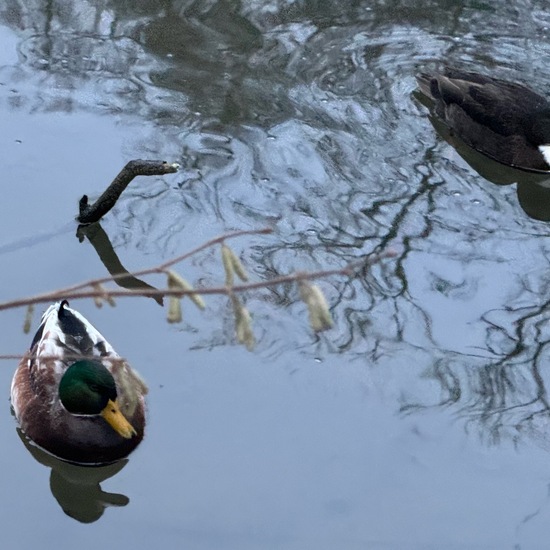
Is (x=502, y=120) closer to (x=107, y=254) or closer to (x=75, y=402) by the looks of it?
(x=107, y=254)

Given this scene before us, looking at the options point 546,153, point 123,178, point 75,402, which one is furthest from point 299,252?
point 546,153

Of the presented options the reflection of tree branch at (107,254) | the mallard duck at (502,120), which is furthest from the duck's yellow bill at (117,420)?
the mallard duck at (502,120)

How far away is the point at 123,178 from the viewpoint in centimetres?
597

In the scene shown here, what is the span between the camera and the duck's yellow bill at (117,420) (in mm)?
4879

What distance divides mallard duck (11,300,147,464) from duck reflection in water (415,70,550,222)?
305 centimetres

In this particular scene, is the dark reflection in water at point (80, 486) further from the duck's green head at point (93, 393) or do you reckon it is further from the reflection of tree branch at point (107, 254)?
the reflection of tree branch at point (107, 254)

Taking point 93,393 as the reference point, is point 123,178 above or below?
above

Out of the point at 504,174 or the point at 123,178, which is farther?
the point at 504,174

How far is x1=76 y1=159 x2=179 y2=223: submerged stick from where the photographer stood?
235 inches

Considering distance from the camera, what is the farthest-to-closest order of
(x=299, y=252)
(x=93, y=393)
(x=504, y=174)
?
1. (x=504, y=174)
2. (x=299, y=252)
3. (x=93, y=393)

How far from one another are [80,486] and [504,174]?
3689 millimetres

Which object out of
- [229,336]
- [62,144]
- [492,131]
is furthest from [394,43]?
[229,336]

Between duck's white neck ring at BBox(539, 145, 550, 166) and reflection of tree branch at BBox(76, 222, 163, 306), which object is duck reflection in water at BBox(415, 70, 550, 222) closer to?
duck's white neck ring at BBox(539, 145, 550, 166)

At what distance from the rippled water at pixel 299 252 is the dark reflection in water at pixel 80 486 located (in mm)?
12
